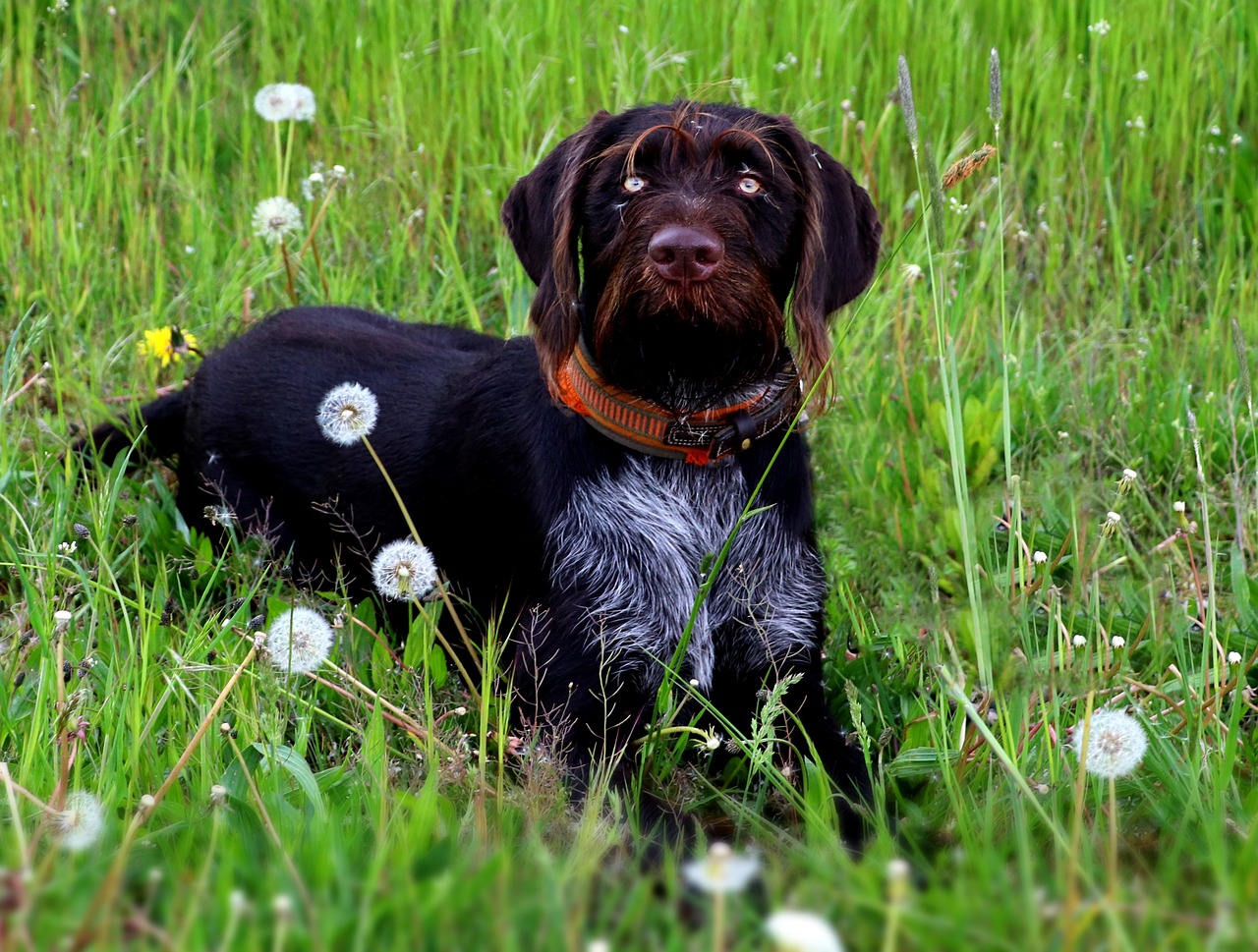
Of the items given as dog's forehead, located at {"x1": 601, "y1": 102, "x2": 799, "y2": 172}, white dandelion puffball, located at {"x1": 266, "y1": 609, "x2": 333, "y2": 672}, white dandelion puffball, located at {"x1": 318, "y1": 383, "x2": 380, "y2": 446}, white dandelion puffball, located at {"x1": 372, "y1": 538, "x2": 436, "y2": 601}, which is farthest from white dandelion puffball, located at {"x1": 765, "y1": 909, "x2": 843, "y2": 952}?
dog's forehead, located at {"x1": 601, "y1": 102, "x2": 799, "y2": 172}

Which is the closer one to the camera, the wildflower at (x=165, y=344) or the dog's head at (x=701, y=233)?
the dog's head at (x=701, y=233)

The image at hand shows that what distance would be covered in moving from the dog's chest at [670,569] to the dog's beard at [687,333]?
0.20 metres

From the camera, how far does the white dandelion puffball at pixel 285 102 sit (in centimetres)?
495

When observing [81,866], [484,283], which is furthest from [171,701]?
[484,283]

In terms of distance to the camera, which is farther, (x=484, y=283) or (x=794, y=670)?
(x=484, y=283)

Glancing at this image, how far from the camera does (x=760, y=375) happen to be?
3.11m

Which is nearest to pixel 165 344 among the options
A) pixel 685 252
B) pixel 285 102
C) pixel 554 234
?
pixel 285 102

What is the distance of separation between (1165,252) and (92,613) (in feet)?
13.8

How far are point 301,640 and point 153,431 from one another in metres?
2.21

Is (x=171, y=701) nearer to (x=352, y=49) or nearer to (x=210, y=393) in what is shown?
(x=210, y=393)

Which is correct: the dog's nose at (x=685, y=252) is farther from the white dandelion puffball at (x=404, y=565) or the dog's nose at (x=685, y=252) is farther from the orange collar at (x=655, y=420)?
the white dandelion puffball at (x=404, y=565)

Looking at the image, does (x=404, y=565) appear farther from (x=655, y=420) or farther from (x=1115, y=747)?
(x=1115, y=747)

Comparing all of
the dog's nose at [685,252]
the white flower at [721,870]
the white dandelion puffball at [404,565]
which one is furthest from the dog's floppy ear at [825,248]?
the white flower at [721,870]

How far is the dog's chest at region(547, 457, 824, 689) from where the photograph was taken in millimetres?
Result: 3127
